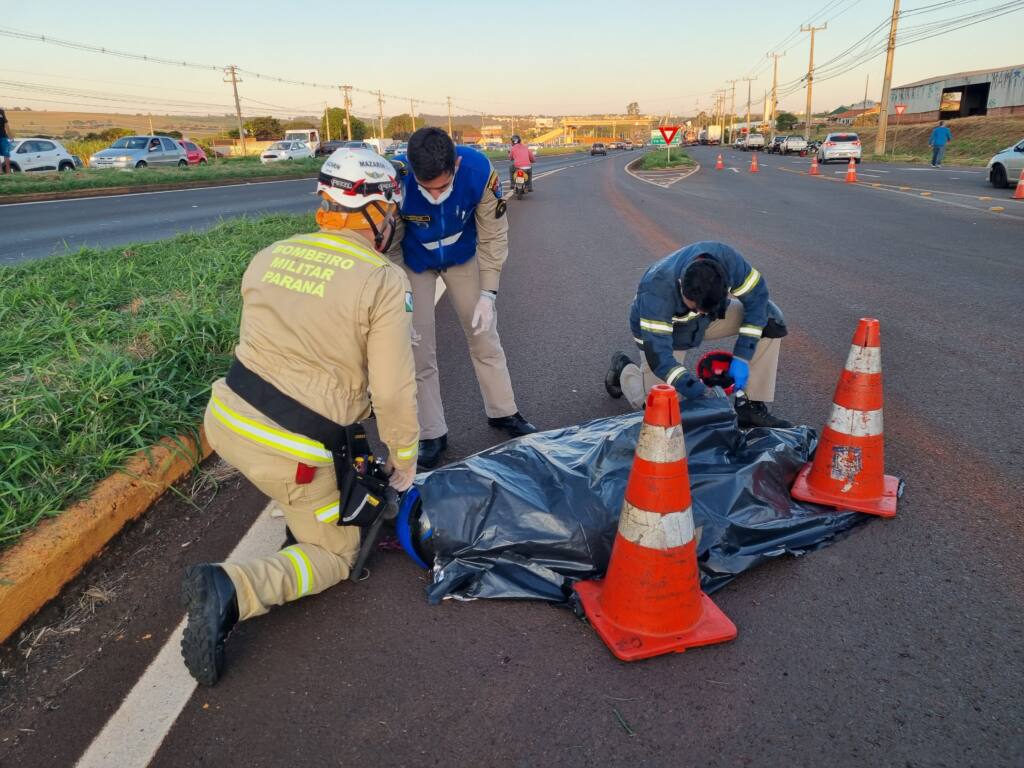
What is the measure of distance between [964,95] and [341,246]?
2772 inches

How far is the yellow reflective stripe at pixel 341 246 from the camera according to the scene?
7.96 feet

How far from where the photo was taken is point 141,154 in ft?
98.5

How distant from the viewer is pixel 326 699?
7.32ft

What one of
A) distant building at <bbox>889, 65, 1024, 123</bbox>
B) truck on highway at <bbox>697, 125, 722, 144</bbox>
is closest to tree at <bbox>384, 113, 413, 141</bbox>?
truck on highway at <bbox>697, 125, 722, 144</bbox>

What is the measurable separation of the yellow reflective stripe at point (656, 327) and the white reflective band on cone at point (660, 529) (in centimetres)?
143

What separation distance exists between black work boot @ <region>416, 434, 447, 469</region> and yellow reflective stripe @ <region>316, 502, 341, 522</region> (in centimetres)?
112

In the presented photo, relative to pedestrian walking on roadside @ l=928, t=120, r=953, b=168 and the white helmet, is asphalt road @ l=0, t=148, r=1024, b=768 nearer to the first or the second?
the white helmet

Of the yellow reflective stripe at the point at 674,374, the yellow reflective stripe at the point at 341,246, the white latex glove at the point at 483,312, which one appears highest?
the yellow reflective stripe at the point at 341,246

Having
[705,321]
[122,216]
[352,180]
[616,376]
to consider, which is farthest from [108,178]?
[352,180]

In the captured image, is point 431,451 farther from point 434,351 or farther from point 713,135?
point 713,135

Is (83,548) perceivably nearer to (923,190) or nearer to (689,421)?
(689,421)

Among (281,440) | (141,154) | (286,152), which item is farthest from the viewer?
(286,152)

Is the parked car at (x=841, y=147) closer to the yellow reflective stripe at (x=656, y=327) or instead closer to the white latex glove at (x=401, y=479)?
the yellow reflective stripe at (x=656, y=327)

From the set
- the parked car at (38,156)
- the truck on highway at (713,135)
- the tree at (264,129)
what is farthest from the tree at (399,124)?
the parked car at (38,156)
